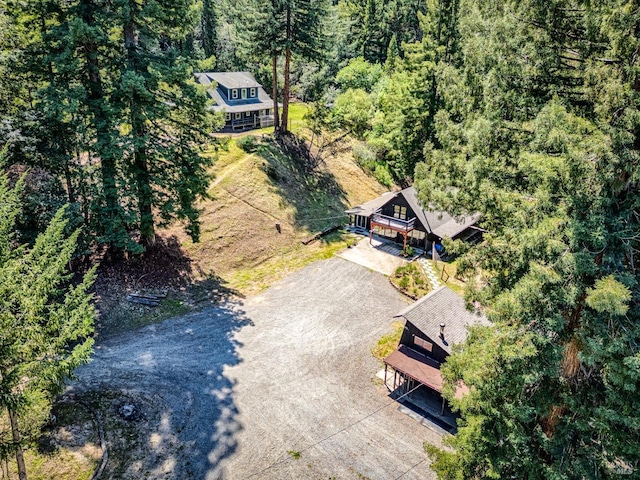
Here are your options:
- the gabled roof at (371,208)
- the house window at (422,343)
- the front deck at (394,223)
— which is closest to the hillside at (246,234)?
the gabled roof at (371,208)

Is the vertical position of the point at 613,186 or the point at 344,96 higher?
the point at 613,186

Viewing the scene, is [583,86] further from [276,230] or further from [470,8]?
[276,230]

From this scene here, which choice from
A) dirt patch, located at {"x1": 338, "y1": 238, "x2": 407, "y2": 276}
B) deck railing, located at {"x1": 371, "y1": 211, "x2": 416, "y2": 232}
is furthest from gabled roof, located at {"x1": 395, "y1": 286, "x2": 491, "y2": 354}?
deck railing, located at {"x1": 371, "y1": 211, "x2": 416, "y2": 232}

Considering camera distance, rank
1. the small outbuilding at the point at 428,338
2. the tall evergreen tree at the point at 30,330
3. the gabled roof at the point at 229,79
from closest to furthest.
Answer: the tall evergreen tree at the point at 30,330
the small outbuilding at the point at 428,338
the gabled roof at the point at 229,79

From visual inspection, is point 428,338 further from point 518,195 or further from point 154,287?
point 154,287

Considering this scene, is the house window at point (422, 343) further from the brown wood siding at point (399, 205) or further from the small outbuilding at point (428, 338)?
the brown wood siding at point (399, 205)

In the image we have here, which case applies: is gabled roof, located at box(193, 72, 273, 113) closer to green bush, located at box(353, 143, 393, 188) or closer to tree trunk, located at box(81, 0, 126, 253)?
green bush, located at box(353, 143, 393, 188)

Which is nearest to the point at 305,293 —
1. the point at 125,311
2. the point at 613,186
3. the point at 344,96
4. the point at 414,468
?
the point at 125,311
